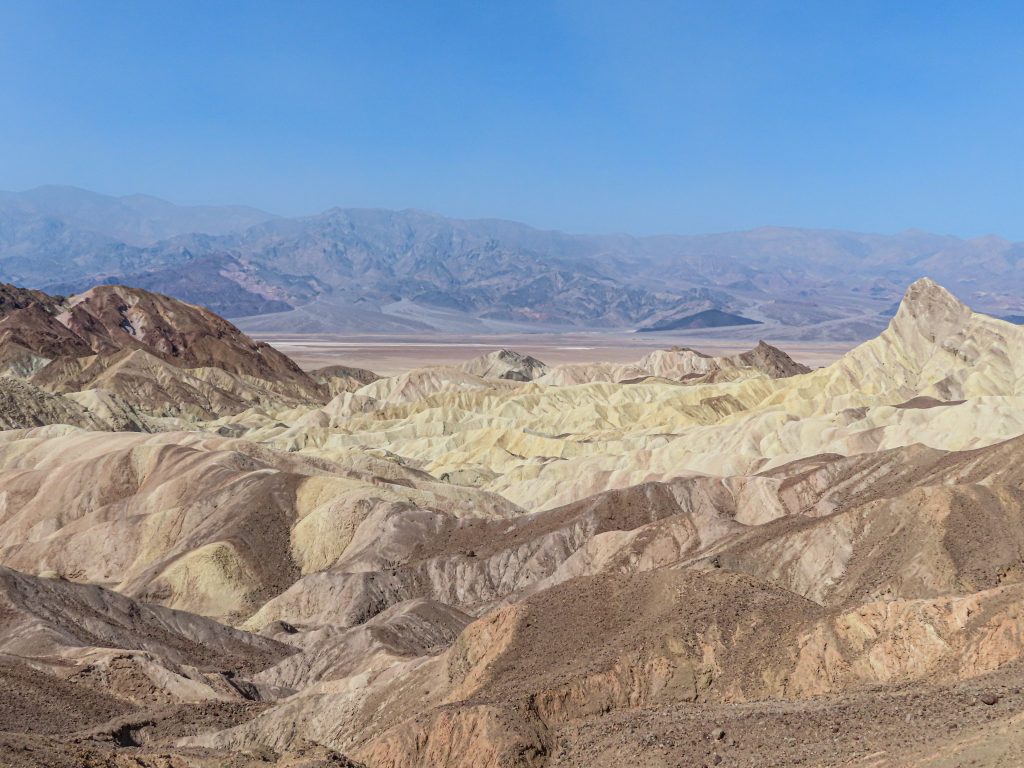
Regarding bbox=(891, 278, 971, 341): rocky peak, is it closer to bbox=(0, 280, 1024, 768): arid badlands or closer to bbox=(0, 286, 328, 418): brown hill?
bbox=(0, 280, 1024, 768): arid badlands

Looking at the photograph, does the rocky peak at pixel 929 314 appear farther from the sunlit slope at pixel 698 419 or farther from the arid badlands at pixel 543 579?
the arid badlands at pixel 543 579

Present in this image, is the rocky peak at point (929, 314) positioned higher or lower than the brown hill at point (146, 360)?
higher

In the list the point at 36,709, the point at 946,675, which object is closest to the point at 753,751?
the point at 946,675

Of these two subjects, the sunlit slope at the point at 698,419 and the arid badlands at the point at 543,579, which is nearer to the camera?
the arid badlands at the point at 543,579

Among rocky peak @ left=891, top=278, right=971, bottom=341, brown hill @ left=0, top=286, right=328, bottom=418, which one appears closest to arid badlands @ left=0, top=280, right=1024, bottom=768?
rocky peak @ left=891, top=278, right=971, bottom=341

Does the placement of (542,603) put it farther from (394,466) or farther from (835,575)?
(394,466)

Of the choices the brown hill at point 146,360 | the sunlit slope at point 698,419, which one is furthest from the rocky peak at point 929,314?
the brown hill at point 146,360

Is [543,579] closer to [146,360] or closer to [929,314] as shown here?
[929,314]

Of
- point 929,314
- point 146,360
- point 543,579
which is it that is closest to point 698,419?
point 929,314

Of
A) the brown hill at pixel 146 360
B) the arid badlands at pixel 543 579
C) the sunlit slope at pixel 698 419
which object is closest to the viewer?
the arid badlands at pixel 543 579
